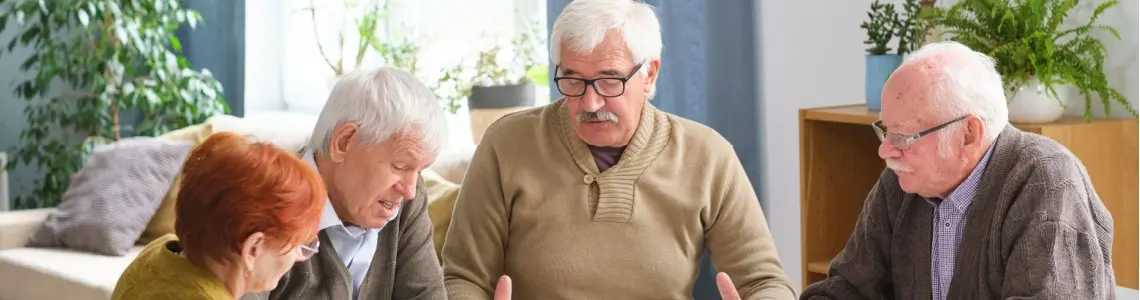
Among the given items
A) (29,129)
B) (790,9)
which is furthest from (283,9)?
(790,9)

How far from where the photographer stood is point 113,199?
13.2ft

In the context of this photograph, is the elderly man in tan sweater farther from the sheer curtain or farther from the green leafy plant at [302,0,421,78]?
the green leafy plant at [302,0,421,78]

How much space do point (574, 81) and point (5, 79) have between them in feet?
13.7

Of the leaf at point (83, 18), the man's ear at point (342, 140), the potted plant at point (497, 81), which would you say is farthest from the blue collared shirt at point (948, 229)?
the leaf at point (83, 18)

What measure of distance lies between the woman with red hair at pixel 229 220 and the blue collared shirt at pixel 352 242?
330mm

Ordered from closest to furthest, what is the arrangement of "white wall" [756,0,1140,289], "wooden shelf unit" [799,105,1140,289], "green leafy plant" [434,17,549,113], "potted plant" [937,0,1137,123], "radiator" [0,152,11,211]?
"potted plant" [937,0,1137,123] → "wooden shelf unit" [799,105,1140,289] → "white wall" [756,0,1140,289] → "green leafy plant" [434,17,549,113] → "radiator" [0,152,11,211]

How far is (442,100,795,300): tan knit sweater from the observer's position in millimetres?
2295

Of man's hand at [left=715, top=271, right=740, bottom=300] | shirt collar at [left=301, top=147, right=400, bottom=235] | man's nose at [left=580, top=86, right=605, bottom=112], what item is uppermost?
man's nose at [left=580, top=86, right=605, bottom=112]

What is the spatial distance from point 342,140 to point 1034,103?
1.43m

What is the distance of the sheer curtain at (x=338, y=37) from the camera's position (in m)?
4.76

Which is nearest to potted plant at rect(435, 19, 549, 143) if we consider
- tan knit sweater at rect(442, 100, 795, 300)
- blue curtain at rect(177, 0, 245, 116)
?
blue curtain at rect(177, 0, 245, 116)

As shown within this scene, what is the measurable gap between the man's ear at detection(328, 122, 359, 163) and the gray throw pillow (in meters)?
2.29

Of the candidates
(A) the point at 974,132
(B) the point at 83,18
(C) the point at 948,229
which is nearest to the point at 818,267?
(C) the point at 948,229

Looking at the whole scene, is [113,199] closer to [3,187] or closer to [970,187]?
[3,187]
